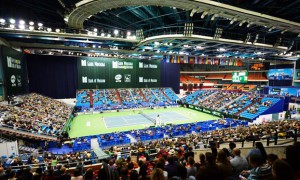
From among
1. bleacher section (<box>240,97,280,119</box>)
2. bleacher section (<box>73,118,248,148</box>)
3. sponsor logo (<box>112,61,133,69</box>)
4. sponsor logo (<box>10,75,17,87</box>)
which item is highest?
sponsor logo (<box>112,61,133,69</box>)

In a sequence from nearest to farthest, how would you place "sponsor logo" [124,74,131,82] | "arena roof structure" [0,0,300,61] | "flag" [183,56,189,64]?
"arena roof structure" [0,0,300,61]
"flag" [183,56,189,64]
"sponsor logo" [124,74,131,82]

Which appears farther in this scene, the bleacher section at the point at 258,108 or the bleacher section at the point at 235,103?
the bleacher section at the point at 235,103

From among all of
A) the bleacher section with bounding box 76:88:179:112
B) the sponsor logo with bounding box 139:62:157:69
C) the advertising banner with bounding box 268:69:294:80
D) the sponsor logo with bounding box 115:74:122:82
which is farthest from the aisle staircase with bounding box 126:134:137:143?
the advertising banner with bounding box 268:69:294:80

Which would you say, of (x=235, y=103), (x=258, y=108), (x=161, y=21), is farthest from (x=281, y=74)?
(x=161, y=21)

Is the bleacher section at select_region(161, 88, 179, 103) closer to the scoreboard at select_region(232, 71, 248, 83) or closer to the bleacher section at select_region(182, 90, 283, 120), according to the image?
the bleacher section at select_region(182, 90, 283, 120)

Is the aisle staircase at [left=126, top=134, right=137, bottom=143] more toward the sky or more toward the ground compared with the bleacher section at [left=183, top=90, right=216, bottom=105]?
more toward the ground

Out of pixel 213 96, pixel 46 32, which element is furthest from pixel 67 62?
pixel 213 96

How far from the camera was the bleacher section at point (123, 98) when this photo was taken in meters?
34.7

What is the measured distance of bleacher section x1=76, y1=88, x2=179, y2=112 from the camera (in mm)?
34719

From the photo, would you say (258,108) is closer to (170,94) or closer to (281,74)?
(281,74)

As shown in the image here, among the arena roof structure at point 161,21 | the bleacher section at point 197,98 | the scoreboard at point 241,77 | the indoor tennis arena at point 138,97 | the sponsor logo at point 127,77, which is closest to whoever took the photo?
the indoor tennis arena at point 138,97

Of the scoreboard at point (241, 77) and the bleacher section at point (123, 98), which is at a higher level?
the scoreboard at point (241, 77)

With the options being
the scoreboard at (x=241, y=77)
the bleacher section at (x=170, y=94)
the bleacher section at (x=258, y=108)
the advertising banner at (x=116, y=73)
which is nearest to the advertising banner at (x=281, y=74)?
the bleacher section at (x=258, y=108)

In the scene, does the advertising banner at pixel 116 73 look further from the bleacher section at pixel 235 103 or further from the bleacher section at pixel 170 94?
the bleacher section at pixel 235 103
